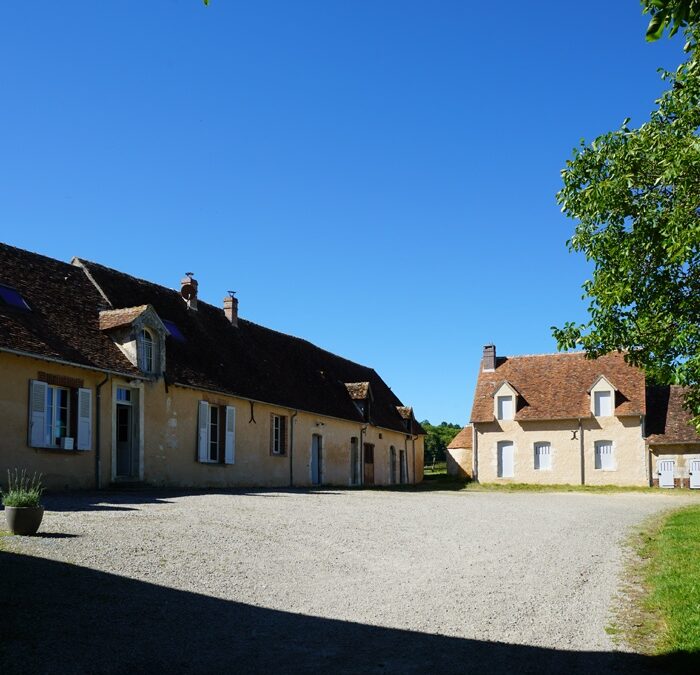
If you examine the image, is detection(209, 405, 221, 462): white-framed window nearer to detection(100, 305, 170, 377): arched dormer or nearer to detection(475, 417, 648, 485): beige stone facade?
detection(100, 305, 170, 377): arched dormer

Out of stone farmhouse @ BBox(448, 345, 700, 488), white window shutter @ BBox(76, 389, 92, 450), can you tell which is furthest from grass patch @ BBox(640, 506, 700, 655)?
stone farmhouse @ BBox(448, 345, 700, 488)

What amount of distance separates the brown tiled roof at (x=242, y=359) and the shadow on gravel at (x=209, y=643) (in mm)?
14540

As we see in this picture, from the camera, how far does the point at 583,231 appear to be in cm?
1278

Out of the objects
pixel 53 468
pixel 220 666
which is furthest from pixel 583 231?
pixel 53 468

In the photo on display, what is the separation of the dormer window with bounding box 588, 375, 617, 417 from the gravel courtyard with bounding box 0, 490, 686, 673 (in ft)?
73.7

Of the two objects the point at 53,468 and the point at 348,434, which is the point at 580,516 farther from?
the point at 348,434

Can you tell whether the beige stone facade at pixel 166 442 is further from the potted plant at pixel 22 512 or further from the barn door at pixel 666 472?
the barn door at pixel 666 472

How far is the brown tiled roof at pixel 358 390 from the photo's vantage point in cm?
3359

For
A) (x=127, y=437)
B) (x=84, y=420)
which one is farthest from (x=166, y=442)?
(x=84, y=420)

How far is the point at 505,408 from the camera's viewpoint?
3688 cm

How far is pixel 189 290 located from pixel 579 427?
18420 mm

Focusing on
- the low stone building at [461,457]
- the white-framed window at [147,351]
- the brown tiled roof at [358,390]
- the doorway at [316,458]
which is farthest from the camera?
the low stone building at [461,457]

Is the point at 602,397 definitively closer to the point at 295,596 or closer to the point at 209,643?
the point at 295,596

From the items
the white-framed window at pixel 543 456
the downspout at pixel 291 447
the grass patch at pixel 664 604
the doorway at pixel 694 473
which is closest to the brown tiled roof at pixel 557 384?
the white-framed window at pixel 543 456
